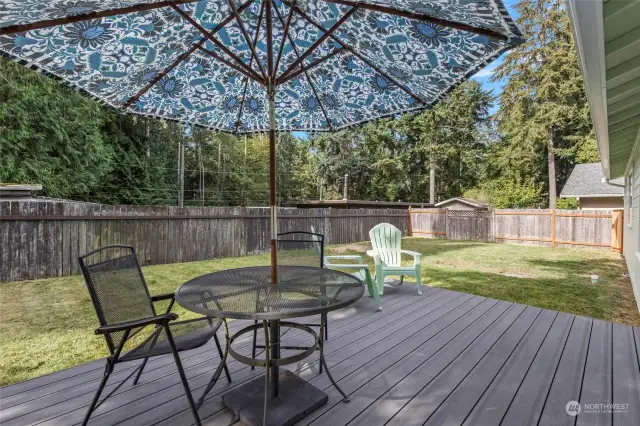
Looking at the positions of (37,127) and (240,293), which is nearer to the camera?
(240,293)

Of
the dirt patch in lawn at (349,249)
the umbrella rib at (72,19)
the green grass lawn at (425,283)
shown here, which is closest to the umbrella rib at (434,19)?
the umbrella rib at (72,19)

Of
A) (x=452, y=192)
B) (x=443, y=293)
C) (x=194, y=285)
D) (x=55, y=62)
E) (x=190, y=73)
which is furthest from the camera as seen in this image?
(x=452, y=192)

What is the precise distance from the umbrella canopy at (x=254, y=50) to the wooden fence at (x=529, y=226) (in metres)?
9.13

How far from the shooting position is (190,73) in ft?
8.59

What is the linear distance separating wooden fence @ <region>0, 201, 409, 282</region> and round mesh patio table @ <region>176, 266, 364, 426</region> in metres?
4.67

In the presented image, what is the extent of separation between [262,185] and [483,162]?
1584 cm

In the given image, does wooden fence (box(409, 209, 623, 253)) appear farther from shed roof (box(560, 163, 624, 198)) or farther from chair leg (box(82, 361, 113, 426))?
chair leg (box(82, 361, 113, 426))

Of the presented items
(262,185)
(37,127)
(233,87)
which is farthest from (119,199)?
(233,87)

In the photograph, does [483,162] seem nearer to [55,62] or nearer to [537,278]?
[537,278]

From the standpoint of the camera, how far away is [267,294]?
176 cm

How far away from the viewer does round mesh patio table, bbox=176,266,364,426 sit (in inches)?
60.6

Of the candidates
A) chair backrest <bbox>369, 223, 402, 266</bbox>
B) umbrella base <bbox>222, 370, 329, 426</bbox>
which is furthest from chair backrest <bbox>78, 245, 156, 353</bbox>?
chair backrest <bbox>369, 223, 402, 266</bbox>

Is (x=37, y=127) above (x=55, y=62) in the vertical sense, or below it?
above

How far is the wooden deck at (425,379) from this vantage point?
5.58ft
